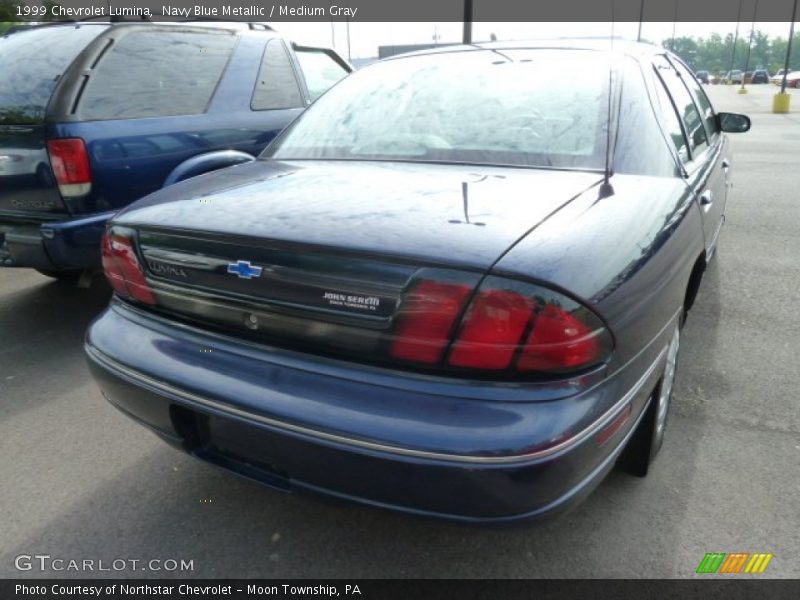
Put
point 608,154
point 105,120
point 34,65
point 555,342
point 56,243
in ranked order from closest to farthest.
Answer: point 555,342, point 608,154, point 56,243, point 105,120, point 34,65

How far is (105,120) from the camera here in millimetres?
3602

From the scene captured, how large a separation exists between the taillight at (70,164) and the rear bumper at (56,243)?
6.9 inches

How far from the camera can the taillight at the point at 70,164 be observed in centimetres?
342

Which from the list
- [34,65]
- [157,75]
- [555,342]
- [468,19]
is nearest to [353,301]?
[555,342]

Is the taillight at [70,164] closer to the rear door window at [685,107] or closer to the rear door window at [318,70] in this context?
the rear door window at [318,70]

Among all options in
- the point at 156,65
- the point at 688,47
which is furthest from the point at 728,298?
the point at 688,47

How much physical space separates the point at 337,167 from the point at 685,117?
5.97 feet

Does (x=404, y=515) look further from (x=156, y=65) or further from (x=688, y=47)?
(x=688, y=47)

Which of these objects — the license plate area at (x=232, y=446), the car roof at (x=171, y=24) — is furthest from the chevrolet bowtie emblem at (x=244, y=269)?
the car roof at (x=171, y=24)

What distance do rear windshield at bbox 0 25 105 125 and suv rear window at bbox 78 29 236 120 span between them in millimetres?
205

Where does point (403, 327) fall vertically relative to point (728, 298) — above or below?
above

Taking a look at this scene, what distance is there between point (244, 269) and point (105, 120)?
7.90ft

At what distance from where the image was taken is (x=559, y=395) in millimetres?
1513

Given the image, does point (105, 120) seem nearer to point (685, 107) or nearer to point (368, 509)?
Result: point (368, 509)
